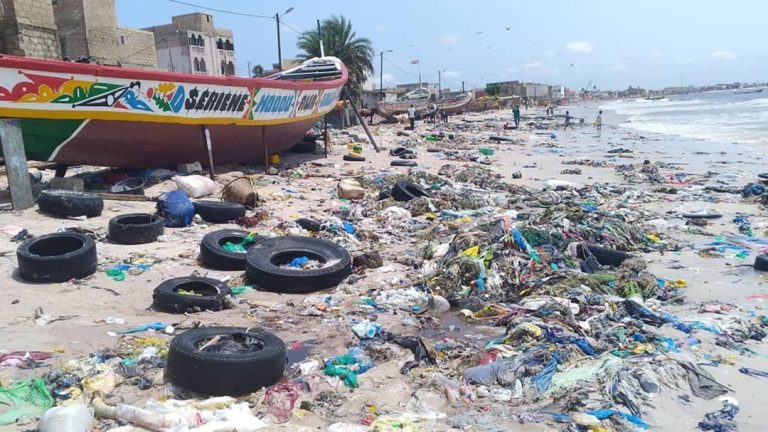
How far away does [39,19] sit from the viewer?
19.0 meters

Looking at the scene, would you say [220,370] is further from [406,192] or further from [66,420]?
[406,192]

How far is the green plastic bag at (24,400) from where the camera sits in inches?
139

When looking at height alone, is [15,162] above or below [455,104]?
below

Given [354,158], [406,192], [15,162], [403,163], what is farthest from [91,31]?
[406,192]

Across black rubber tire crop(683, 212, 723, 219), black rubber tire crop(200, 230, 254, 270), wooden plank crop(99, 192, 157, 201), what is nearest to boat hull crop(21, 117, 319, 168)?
wooden plank crop(99, 192, 157, 201)

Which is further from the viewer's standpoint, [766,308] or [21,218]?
[21,218]

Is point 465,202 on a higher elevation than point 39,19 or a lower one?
lower

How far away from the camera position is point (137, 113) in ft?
34.0


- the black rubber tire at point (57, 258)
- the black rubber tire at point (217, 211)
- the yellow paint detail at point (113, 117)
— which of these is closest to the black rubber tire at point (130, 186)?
the yellow paint detail at point (113, 117)

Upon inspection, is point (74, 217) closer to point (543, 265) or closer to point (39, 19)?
point (543, 265)

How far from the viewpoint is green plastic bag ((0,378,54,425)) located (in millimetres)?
3541

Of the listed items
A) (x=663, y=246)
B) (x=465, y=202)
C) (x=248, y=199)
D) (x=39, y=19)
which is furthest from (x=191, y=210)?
(x=39, y=19)

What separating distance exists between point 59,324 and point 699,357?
547cm

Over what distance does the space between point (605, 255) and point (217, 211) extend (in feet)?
18.9
